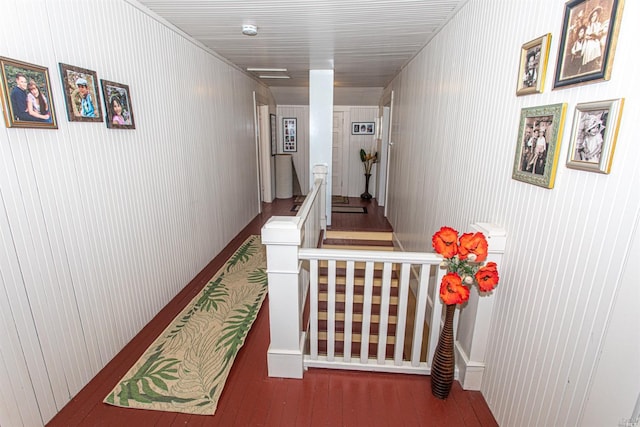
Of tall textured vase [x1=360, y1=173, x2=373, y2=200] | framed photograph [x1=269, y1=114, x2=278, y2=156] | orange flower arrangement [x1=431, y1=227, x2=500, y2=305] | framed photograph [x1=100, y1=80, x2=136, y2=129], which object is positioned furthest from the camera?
tall textured vase [x1=360, y1=173, x2=373, y2=200]

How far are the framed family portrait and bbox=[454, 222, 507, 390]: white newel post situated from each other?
2334 mm

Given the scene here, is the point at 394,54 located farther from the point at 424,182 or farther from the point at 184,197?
the point at 184,197

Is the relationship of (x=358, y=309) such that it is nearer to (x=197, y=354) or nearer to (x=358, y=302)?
(x=358, y=302)

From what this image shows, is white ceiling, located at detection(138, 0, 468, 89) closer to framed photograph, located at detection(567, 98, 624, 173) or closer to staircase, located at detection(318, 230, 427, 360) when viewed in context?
framed photograph, located at detection(567, 98, 624, 173)

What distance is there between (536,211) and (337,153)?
19.8 feet

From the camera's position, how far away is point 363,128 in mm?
7117

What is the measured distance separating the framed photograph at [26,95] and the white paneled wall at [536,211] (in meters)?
2.34

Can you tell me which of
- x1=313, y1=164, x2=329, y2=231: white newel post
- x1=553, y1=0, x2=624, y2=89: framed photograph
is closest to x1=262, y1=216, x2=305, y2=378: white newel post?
x1=553, y1=0, x2=624, y2=89: framed photograph

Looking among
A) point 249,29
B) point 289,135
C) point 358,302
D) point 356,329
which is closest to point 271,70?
point 249,29

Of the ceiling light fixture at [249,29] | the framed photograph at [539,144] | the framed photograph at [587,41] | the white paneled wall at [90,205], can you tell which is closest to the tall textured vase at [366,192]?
the white paneled wall at [90,205]

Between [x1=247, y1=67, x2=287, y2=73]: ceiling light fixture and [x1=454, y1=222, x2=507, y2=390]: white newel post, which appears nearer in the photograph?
[x1=454, y1=222, x2=507, y2=390]: white newel post

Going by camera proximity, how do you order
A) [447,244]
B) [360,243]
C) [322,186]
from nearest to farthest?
1. [447,244]
2. [322,186]
3. [360,243]

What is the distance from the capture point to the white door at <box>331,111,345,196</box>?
711 centimetres

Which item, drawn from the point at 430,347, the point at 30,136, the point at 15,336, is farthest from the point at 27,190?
the point at 430,347
